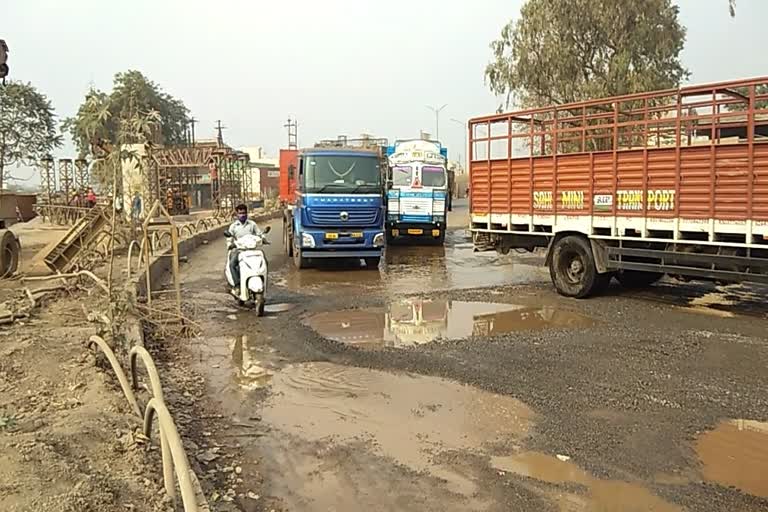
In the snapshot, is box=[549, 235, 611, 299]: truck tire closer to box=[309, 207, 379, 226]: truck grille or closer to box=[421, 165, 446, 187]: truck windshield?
box=[309, 207, 379, 226]: truck grille

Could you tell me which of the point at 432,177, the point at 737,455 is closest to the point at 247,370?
the point at 737,455

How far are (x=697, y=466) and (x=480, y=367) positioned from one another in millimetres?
2682

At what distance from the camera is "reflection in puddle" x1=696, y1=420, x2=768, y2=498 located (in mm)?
4328

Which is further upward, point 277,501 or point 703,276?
point 703,276

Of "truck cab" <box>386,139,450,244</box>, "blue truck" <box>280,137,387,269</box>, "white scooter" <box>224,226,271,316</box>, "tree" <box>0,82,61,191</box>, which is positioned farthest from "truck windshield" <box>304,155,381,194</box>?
"tree" <box>0,82,61,191</box>

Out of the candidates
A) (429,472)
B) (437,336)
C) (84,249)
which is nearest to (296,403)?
(429,472)

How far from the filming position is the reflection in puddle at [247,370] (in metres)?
6.66

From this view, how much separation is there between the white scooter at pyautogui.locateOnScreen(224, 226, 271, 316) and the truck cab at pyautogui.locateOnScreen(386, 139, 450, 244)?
1007 cm

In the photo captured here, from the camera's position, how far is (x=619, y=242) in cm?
1047

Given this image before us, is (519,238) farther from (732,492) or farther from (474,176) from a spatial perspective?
(732,492)

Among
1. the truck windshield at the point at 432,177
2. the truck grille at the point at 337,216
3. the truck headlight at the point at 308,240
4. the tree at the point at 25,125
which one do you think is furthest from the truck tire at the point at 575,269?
the tree at the point at 25,125

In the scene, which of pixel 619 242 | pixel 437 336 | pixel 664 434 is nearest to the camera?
pixel 664 434

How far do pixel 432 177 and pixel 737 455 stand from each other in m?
16.0

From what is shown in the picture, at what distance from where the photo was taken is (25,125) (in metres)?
44.3
